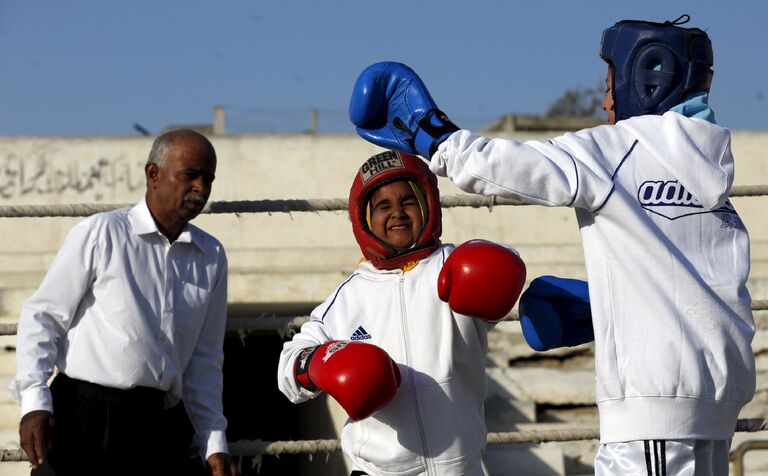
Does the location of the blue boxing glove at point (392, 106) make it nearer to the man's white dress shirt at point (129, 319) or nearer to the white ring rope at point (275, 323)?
the man's white dress shirt at point (129, 319)

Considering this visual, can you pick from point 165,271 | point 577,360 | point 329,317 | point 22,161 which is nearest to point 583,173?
point 329,317

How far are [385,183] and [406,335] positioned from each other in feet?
1.47

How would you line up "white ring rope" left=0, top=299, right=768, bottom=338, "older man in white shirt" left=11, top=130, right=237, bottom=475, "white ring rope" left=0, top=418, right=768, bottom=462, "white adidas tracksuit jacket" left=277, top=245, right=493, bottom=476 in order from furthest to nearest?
"white ring rope" left=0, top=299, right=768, bottom=338 → "white ring rope" left=0, top=418, right=768, bottom=462 → "older man in white shirt" left=11, top=130, right=237, bottom=475 → "white adidas tracksuit jacket" left=277, top=245, right=493, bottom=476

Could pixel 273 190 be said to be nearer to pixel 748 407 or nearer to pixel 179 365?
pixel 748 407

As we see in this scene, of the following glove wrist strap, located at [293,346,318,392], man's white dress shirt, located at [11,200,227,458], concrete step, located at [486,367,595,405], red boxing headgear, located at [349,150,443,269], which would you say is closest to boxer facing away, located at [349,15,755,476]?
red boxing headgear, located at [349,150,443,269]

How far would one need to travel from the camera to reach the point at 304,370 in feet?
9.30

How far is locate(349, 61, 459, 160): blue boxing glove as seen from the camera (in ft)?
8.96

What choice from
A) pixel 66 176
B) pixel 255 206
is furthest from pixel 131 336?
pixel 66 176

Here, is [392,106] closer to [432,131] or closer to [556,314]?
[432,131]

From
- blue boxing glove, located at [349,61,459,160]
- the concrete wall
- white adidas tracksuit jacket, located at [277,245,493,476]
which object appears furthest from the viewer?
the concrete wall

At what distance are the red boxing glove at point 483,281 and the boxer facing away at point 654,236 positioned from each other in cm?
23

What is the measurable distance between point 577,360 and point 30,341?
532cm

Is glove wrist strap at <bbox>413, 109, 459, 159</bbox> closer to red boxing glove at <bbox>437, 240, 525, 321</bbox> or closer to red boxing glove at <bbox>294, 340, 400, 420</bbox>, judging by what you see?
red boxing glove at <bbox>437, 240, 525, 321</bbox>

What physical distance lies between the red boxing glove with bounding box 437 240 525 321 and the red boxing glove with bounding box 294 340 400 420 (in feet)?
0.78
